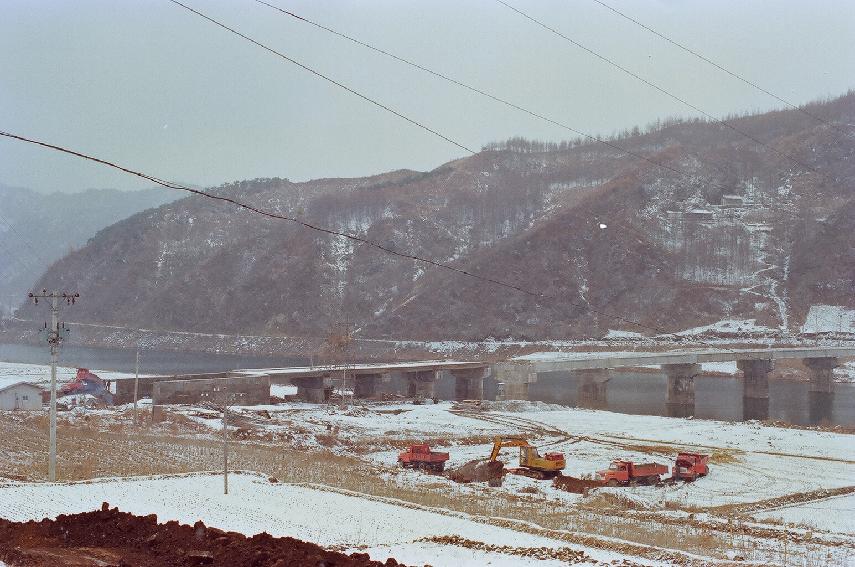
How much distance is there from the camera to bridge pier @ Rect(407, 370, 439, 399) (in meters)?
85.2

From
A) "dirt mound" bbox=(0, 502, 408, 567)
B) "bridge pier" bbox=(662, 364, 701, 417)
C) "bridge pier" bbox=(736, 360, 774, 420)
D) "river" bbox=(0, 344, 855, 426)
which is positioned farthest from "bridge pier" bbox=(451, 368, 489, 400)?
"dirt mound" bbox=(0, 502, 408, 567)

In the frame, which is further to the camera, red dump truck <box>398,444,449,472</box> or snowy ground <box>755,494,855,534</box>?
red dump truck <box>398,444,449,472</box>

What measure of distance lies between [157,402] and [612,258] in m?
121

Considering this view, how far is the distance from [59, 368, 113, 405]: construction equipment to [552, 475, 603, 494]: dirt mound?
4679 centimetres

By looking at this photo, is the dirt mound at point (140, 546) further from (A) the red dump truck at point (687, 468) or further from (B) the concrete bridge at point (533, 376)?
(B) the concrete bridge at point (533, 376)

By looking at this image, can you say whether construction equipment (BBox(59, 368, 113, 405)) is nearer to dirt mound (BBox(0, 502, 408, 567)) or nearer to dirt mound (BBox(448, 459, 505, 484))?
dirt mound (BBox(448, 459, 505, 484))

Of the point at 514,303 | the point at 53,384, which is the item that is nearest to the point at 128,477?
the point at 53,384

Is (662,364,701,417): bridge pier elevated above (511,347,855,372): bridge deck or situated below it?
below

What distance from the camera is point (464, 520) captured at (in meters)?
22.4

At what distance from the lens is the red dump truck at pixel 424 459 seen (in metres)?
37.9

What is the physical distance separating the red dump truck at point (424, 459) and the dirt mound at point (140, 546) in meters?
21.3

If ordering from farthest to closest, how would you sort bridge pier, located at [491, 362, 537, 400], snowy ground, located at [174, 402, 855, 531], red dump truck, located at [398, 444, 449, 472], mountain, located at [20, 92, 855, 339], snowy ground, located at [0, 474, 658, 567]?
mountain, located at [20, 92, 855, 339]
bridge pier, located at [491, 362, 537, 400]
red dump truck, located at [398, 444, 449, 472]
snowy ground, located at [174, 402, 855, 531]
snowy ground, located at [0, 474, 658, 567]

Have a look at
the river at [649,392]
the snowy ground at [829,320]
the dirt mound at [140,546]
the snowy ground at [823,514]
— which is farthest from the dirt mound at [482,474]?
the snowy ground at [829,320]

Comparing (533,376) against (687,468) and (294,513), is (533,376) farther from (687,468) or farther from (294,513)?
(294,513)
